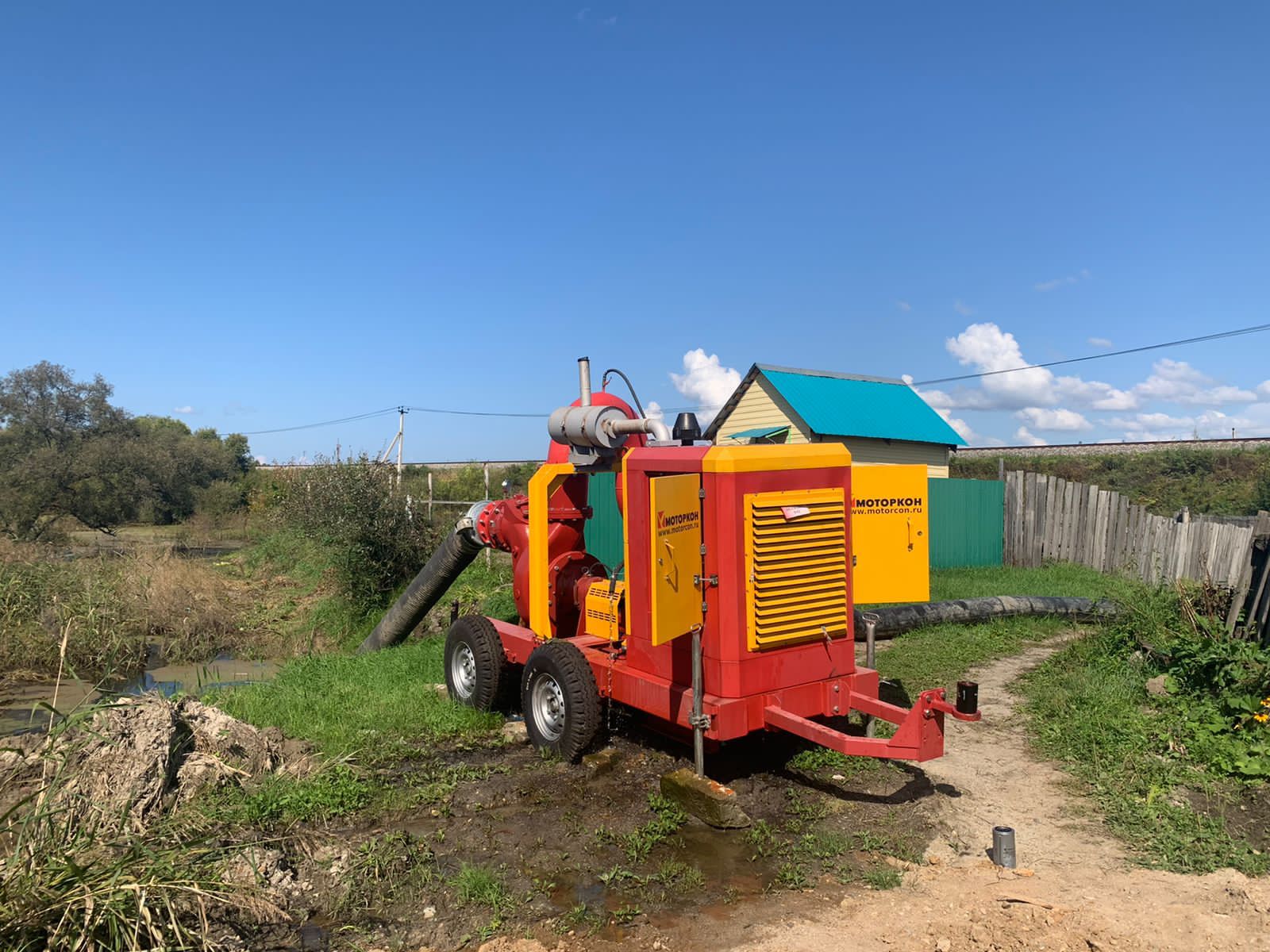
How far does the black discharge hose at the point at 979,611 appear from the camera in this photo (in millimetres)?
10023

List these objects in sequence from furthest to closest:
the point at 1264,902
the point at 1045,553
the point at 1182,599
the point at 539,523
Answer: the point at 1045,553
the point at 1182,599
the point at 539,523
the point at 1264,902

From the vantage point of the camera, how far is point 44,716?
30.5ft

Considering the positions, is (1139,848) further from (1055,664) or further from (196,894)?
(196,894)

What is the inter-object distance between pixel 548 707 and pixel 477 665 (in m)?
1.16

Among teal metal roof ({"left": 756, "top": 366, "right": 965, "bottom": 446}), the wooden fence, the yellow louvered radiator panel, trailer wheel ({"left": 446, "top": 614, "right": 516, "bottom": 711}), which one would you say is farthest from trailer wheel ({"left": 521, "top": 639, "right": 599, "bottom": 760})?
teal metal roof ({"left": 756, "top": 366, "right": 965, "bottom": 446})

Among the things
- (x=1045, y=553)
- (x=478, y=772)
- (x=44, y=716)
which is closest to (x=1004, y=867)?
(x=478, y=772)

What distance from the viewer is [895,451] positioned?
1966 centimetres

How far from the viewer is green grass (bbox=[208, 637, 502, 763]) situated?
6570 millimetres

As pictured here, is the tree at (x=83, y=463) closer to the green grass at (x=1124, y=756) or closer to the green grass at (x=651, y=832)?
the green grass at (x=651, y=832)

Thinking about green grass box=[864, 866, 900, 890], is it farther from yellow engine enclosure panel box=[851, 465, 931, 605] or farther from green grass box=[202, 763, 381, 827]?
green grass box=[202, 763, 381, 827]

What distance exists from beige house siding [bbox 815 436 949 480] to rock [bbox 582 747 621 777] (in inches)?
503

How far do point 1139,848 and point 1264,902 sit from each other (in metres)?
0.75

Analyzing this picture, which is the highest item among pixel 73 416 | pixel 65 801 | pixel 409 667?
pixel 73 416

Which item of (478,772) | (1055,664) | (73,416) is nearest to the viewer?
(478,772)
